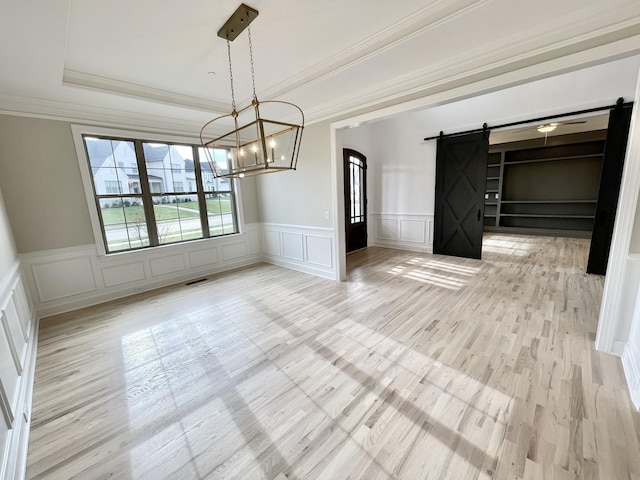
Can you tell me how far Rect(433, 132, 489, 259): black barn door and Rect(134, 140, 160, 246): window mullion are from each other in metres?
5.66

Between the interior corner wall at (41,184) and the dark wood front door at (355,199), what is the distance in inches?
187

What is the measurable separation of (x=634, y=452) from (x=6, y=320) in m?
4.21

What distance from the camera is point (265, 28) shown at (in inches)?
84.8

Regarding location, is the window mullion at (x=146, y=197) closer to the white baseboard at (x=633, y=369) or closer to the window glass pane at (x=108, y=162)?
the window glass pane at (x=108, y=162)

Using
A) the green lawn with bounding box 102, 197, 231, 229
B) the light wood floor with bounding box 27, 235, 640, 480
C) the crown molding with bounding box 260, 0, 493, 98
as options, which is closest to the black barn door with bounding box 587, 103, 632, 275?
the light wood floor with bounding box 27, 235, 640, 480

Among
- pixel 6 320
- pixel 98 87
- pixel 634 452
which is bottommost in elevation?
pixel 634 452

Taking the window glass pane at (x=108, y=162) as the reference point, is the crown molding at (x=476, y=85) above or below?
above

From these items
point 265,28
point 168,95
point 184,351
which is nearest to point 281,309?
point 184,351

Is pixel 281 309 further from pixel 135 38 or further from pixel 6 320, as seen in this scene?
pixel 135 38

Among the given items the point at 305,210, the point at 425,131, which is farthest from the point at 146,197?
the point at 425,131

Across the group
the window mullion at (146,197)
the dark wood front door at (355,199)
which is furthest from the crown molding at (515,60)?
the window mullion at (146,197)

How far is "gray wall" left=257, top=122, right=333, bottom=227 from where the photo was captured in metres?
4.16

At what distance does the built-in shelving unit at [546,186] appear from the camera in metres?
6.96

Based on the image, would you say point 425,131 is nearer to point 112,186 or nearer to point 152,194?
point 152,194
